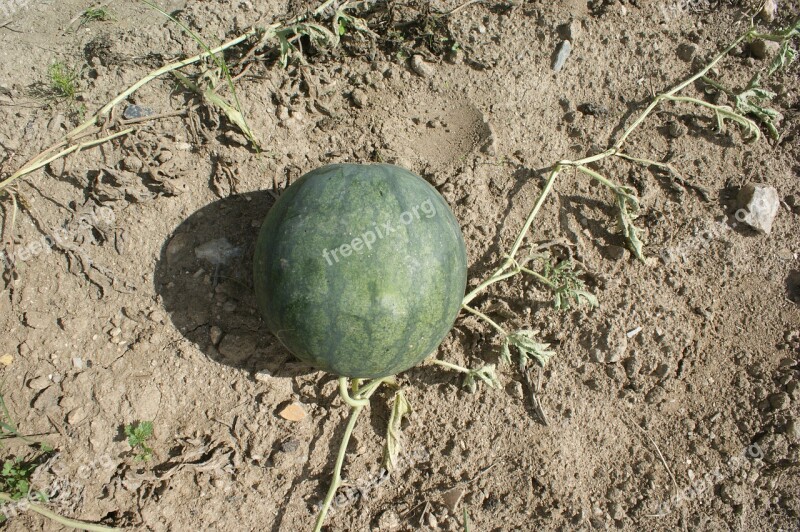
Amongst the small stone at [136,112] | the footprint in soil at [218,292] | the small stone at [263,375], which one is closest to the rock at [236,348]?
the footprint in soil at [218,292]

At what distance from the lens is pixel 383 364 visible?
263 centimetres

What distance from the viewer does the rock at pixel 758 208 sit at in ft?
11.1

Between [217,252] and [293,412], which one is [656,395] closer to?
[293,412]

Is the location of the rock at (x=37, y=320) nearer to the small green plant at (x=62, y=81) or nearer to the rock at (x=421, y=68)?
the small green plant at (x=62, y=81)

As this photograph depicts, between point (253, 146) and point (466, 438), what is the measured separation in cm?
199

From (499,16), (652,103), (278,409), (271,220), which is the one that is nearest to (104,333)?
(278,409)

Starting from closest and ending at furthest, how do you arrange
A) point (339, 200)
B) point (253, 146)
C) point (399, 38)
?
point (339, 200) < point (253, 146) < point (399, 38)

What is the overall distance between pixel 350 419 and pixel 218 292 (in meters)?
0.99

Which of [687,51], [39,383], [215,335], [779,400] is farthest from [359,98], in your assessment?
[779,400]

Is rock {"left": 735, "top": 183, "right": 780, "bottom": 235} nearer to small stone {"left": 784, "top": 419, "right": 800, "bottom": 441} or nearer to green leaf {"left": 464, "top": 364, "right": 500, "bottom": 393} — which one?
small stone {"left": 784, "top": 419, "right": 800, "bottom": 441}

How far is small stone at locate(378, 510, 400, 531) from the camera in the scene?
9.73 ft

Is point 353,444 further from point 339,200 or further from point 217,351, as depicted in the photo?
point 339,200

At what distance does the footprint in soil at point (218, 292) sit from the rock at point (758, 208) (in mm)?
2675

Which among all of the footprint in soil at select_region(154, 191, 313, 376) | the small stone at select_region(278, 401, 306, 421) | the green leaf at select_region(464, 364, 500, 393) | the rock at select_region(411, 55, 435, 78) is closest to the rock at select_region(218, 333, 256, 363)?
the footprint in soil at select_region(154, 191, 313, 376)
